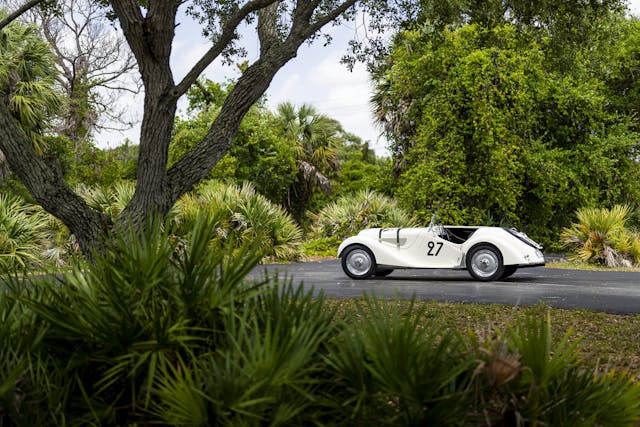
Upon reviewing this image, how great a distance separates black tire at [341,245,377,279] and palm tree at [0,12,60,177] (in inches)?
416

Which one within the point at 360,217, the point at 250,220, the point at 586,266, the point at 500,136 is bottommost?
the point at 586,266

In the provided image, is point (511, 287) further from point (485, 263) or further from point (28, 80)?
point (28, 80)

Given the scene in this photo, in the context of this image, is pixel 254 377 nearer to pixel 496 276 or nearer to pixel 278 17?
pixel 278 17

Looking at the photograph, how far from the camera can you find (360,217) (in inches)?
917

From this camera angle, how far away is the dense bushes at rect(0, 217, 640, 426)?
3344 millimetres

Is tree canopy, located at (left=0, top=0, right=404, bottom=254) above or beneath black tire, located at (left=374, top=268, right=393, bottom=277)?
above

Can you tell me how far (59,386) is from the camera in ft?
11.9

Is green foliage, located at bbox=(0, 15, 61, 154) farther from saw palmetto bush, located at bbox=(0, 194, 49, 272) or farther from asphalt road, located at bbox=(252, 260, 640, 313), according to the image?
asphalt road, located at bbox=(252, 260, 640, 313)

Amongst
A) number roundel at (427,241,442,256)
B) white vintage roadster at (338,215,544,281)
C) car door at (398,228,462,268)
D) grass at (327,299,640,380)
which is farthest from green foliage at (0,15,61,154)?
grass at (327,299,640,380)

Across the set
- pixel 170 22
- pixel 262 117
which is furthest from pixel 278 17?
pixel 262 117

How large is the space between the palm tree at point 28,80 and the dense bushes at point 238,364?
17.2 metres

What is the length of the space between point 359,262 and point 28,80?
1321cm

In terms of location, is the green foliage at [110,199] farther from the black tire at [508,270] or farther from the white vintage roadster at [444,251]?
the black tire at [508,270]

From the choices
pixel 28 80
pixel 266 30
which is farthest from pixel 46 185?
pixel 28 80
